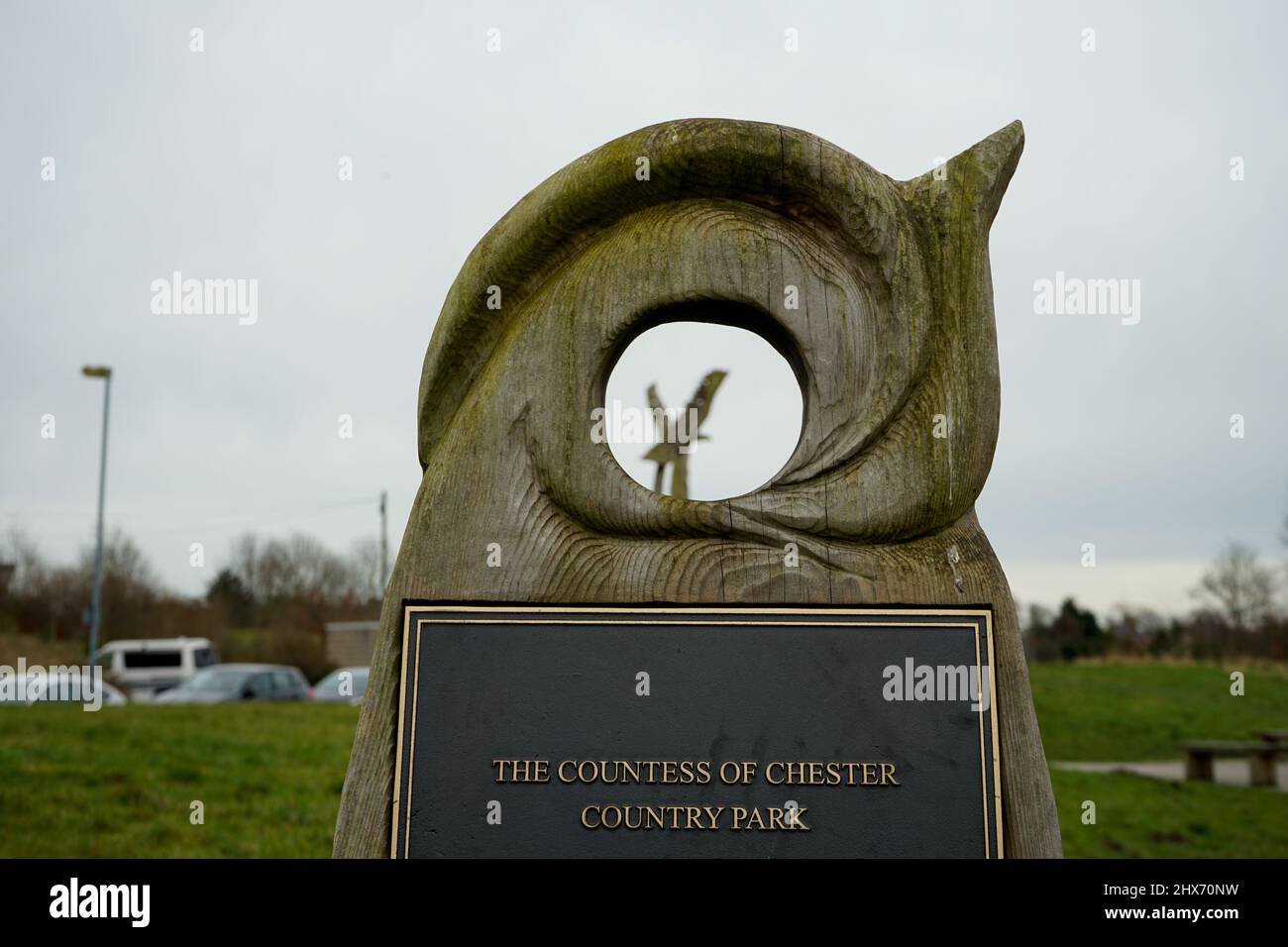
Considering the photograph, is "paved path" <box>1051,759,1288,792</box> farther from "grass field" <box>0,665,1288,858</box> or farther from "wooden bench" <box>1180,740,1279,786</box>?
"grass field" <box>0,665,1288,858</box>

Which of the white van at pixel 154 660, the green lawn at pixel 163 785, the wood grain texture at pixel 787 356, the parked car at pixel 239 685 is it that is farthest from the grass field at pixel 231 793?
the white van at pixel 154 660

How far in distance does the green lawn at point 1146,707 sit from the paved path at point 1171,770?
19.5 inches

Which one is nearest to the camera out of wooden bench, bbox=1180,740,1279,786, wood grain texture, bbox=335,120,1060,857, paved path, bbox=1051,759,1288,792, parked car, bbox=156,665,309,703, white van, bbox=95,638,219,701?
wood grain texture, bbox=335,120,1060,857

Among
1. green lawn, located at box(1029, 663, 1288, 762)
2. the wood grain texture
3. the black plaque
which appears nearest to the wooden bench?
green lawn, located at box(1029, 663, 1288, 762)

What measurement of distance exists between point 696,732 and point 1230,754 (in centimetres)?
1149

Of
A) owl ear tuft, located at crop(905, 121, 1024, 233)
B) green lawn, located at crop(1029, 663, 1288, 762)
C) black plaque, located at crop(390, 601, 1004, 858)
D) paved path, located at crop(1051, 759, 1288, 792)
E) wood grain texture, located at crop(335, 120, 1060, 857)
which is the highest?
owl ear tuft, located at crop(905, 121, 1024, 233)

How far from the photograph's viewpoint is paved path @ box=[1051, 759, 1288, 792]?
11.8 m

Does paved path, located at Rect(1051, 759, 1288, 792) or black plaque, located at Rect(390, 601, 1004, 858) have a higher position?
black plaque, located at Rect(390, 601, 1004, 858)

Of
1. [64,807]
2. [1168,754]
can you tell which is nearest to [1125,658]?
[1168,754]

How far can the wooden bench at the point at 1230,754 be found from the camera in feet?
39.3

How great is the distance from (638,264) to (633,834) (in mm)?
1845

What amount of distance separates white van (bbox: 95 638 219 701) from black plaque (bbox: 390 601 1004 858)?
28045mm

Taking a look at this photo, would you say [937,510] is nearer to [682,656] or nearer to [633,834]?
[682,656]

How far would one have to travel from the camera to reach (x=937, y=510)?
3416mm
